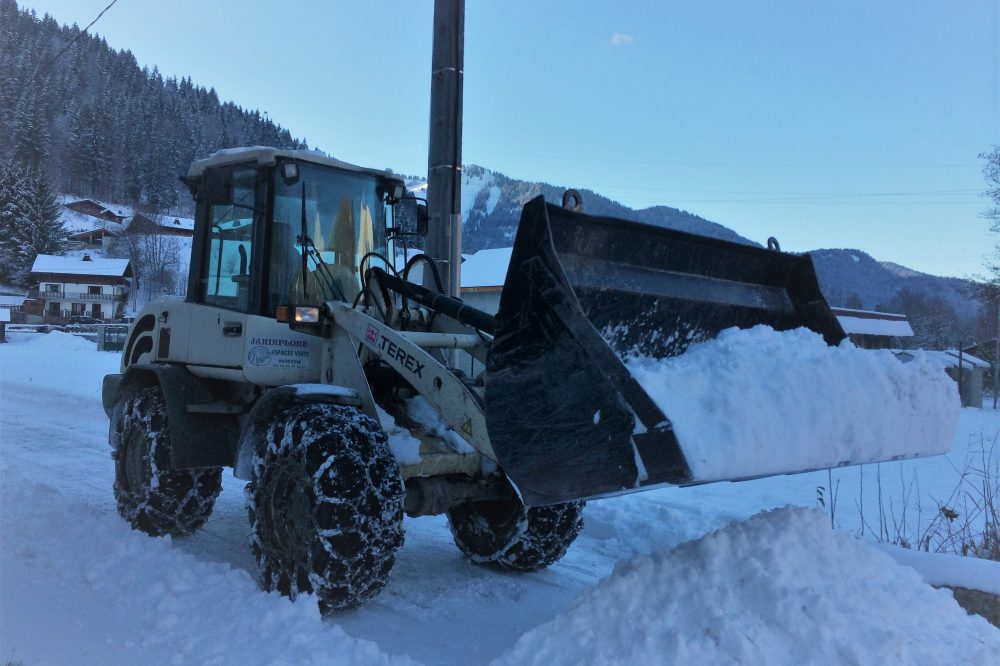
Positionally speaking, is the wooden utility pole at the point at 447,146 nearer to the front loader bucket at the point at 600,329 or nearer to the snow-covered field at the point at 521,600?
the snow-covered field at the point at 521,600

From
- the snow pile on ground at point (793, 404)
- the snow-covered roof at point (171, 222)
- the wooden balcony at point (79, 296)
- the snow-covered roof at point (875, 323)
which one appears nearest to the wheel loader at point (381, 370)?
the snow pile on ground at point (793, 404)

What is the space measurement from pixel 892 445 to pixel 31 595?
429cm

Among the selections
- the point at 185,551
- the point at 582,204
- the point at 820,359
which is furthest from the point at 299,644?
the point at 820,359

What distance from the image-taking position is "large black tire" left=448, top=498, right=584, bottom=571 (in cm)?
452

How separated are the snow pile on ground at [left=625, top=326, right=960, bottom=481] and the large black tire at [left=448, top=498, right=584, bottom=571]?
1694 millimetres

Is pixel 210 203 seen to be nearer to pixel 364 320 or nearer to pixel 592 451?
pixel 364 320

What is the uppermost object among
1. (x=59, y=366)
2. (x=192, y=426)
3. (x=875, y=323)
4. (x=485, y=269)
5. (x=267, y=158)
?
(x=485, y=269)

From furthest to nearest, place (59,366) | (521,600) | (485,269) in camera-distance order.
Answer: (485,269) → (59,366) → (521,600)

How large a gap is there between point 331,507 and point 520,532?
1.50 metres

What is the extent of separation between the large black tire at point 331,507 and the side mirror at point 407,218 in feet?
5.83

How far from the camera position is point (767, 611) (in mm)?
2650

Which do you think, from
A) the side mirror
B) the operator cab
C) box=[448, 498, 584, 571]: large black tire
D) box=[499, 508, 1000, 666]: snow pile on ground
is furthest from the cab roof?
box=[499, 508, 1000, 666]: snow pile on ground

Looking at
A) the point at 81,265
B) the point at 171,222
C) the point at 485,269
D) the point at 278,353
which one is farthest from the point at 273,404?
the point at 171,222

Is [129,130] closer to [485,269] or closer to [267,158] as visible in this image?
[485,269]
